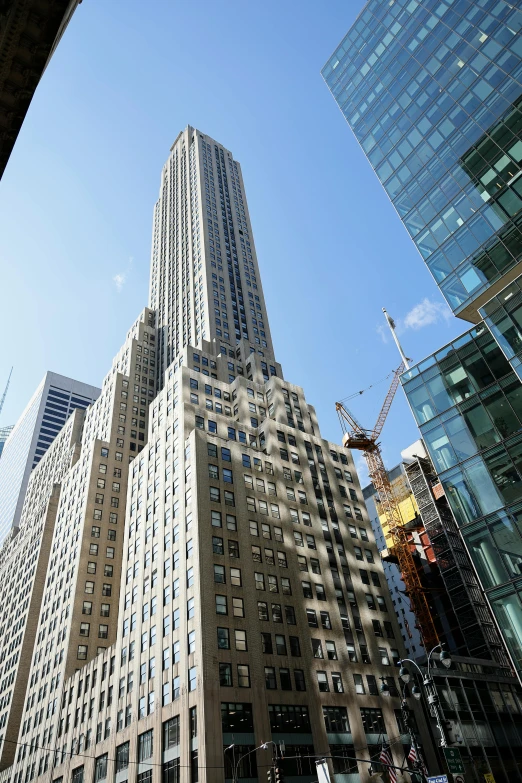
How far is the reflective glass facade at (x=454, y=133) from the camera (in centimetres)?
4091

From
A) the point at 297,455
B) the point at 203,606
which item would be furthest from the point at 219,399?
the point at 203,606

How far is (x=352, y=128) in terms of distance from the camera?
6153 centimetres

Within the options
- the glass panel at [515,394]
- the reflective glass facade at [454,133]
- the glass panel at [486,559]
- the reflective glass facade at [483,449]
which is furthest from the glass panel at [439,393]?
the glass panel at [486,559]

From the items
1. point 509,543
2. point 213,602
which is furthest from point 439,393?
point 213,602

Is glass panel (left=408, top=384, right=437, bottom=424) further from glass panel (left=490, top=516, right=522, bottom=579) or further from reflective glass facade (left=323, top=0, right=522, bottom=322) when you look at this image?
glass panel (left=490, top=516, right=522, bottom=579)

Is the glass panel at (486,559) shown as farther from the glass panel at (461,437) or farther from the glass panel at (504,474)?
the glass panel at (461,437)

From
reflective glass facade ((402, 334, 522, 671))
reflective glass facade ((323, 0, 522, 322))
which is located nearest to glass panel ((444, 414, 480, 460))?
reflective glass facade ((402, 334, 522, 671))

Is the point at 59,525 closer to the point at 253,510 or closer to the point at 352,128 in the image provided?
the point at 253,510

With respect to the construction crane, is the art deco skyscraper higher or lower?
higher

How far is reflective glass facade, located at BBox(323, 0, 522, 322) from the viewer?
40906 millimetres

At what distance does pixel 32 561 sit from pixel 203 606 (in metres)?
67.5

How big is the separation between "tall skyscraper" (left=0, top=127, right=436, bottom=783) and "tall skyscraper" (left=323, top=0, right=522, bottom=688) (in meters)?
19.1

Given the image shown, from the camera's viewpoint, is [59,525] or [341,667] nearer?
[341,667]

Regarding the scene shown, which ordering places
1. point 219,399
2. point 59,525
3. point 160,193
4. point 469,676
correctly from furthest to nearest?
1. point 160,193
2. point 59,525
3. point 219,399
4. point 469,676
